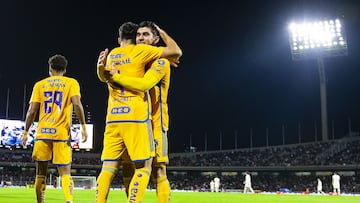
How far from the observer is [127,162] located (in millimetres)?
5910

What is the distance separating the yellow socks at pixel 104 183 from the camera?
5098 mm

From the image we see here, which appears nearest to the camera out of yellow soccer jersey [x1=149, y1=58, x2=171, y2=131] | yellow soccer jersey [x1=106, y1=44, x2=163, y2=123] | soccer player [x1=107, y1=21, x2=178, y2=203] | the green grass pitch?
yellow soccer jersey [x1=106, y1=44, x2=163, y2=123]

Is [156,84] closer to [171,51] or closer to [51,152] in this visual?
[171,51]

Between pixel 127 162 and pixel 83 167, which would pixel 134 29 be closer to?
pixel 127 162

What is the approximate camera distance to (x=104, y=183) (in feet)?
16.9

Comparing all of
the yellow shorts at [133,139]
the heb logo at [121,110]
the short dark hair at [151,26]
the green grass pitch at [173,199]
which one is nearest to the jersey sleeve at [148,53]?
the short dark hair at [151,26]

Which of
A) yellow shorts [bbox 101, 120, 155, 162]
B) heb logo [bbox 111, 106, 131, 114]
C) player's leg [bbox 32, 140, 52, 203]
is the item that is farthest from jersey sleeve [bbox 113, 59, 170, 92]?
player's leg [bbox 32, 140, 52, 203]

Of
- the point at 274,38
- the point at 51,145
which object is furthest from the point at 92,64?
A: the point at 51,145

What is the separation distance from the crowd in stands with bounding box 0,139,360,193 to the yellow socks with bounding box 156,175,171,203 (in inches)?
1756

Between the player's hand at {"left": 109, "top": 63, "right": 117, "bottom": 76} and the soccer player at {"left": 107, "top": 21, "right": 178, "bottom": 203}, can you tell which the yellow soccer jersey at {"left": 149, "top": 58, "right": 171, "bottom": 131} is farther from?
the player's hand at {"left": 109, "top": 63, "right": 117, "bottom": 76}

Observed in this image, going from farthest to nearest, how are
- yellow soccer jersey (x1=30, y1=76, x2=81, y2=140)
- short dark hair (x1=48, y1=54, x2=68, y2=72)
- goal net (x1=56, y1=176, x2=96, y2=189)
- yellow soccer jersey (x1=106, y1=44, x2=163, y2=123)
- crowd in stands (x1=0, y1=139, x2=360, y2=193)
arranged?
1. crowd in stands (x1=0, y1=139, x2=360, y2=193)
2. goal net (x1=56, y1=176, x2=96, y2=189)
3. short dark hair (x1=48, y1=54, x2=68, y2=72)
4. yellow soccer jersey (x1=30, y1=76, x2=81, y2=140)
5. yellow soccer jersey (x1=106, y1=44, x2=163, y2=123)

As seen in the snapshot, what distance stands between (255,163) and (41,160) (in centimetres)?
5739

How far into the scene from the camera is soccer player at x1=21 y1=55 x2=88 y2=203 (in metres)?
6.99

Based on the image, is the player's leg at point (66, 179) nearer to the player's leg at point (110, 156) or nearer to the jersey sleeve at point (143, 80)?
the player's leg at point (110, 156)
